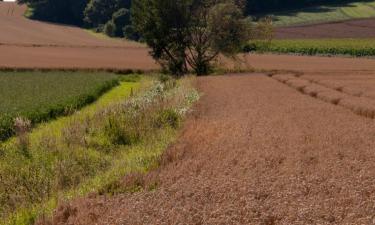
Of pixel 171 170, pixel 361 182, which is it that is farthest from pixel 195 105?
pixel 361 182

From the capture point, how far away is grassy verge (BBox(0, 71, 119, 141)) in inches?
993

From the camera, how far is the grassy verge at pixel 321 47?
82688 millimetres

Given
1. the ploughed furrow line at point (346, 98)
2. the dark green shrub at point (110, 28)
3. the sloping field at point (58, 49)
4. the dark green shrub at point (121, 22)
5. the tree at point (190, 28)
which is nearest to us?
the ploughed furrow line at point (346, 98)

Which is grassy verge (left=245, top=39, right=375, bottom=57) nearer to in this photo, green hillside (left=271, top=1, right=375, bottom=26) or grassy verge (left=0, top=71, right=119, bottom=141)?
green hillside (left=271, top=1, right=375, bottom=26)

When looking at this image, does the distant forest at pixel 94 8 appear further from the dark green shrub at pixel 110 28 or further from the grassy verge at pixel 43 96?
the grassy verge at pixel 43 96

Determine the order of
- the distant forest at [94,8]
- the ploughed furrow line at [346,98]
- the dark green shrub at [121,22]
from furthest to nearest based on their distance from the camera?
the distant forest at [94,8]
the dark green shrub at [121,22]
the ploughed furrow line at [346,98]

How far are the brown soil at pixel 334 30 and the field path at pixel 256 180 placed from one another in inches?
3260

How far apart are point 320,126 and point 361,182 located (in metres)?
7.93

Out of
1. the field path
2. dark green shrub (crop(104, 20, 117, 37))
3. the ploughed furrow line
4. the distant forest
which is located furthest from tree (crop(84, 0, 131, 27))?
the field path

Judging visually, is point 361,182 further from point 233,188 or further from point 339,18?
point 339,18

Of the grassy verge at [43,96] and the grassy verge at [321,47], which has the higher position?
the grassy verge at [321,47]

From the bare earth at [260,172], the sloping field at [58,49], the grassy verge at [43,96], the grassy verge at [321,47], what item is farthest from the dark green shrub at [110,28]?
the bare earth at [260,172]

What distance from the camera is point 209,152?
42.9 feet

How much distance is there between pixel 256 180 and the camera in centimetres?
1011
